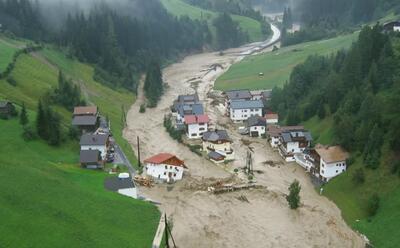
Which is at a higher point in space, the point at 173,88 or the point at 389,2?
the point at 389,2

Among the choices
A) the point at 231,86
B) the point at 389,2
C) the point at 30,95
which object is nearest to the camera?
the point at 30,95

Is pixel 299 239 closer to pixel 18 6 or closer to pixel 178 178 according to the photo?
pixel 178 178

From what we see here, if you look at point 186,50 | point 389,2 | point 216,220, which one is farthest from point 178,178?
point 389,2

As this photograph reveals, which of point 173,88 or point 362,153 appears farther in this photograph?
point 173,88

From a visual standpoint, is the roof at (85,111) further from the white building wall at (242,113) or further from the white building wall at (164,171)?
the white building wall at (242,113)

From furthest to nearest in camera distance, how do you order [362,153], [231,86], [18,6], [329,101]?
1. [18,6]
2. [231,86]
3. [329,101]
4. [362,153]

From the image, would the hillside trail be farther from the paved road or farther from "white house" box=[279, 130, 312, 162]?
the paved road

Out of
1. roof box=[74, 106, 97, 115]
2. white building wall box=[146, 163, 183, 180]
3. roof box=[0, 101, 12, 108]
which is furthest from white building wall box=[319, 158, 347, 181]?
roof box=[0, 101, 12, 108]

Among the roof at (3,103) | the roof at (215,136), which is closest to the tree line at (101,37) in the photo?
the roof at (215,136)
